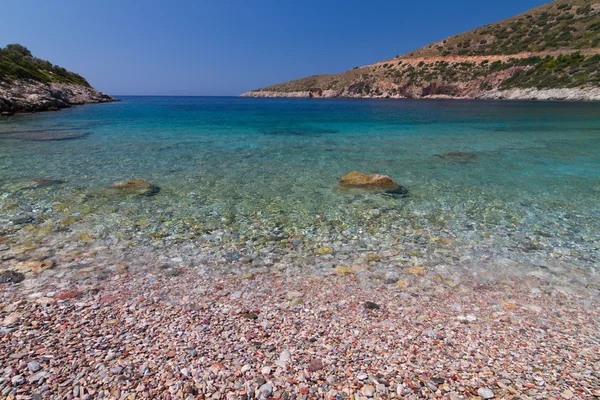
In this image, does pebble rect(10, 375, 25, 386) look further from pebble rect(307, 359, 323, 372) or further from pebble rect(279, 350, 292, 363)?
pebble rect(307, 359, 323, 372)

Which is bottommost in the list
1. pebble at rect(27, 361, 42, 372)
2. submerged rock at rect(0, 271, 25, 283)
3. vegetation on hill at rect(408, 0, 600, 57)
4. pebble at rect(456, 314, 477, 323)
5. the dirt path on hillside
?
pebble at rect(456, 314, 477, 323)

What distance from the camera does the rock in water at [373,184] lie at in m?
11.8

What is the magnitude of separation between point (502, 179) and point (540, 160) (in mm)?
5654

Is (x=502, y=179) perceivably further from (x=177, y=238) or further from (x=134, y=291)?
(x=134, y=291)

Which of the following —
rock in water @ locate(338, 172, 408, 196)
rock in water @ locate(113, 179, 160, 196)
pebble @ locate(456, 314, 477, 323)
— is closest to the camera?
pebble @ locate(456, 314, 477, 323)

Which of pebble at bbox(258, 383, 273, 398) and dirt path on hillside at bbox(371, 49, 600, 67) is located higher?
dirt path on hillside at bbox(371, 49, 600, 67)

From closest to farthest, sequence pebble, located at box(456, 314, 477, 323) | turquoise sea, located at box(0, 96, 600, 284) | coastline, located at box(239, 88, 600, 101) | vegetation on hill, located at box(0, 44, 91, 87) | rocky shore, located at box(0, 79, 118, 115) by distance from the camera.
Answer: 1. pebble, located at box(456, 314, 477, 323)
2. turquoise sea, located at box(0, 96, 600, 284)
3. rocky shore, located at box(0, 79, 118, 115)
4. vegetation on hill, located at box(0, 44, 91, 87)
5. coastline, located at box(239, 88, 600, 101)

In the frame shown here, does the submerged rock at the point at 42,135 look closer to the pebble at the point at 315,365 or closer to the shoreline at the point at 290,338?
the shoreline at the point at 290,338

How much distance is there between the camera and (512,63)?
88688mm

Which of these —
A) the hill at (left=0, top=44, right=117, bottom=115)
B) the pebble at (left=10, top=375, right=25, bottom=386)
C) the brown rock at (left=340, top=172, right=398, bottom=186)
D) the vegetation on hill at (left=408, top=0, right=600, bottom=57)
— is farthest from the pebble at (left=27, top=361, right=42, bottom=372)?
the vegetation on hill at (left=408, top=0, right=600, bottom=57)

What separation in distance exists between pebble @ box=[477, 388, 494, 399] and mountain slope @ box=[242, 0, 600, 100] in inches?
3305

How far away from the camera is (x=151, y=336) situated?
4488 mm

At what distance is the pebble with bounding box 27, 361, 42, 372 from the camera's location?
379cm

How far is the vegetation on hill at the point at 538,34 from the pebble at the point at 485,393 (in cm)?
10416
